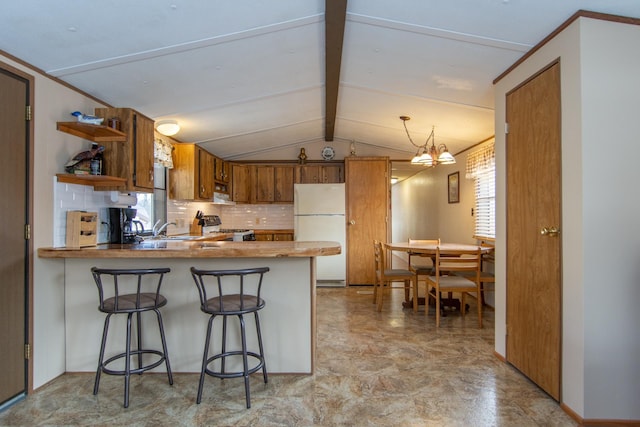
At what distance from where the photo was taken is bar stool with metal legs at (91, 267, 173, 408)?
228 cm

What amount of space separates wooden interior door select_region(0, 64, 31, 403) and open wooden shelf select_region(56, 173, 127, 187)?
0.92 feet

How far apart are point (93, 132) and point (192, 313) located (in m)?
1.59

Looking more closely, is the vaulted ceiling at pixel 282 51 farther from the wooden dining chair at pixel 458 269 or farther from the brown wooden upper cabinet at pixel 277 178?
the brown wooden upper cabinet at pixel 277 178

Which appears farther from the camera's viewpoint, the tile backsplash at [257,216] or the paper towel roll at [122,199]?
the tile backsplash at [257,216]

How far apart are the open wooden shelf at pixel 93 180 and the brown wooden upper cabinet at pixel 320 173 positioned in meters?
3.67

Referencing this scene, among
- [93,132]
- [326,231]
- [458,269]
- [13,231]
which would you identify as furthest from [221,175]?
[458,269]

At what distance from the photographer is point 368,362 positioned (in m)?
2.91

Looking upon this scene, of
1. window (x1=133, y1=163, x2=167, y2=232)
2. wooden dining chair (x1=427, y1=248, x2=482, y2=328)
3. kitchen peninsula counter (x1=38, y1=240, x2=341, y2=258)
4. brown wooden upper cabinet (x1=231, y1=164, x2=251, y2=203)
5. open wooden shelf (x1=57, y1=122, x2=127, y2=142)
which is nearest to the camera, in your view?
kitchen peninsula counter (x1=38, y1=240, x2=341, y2=258)

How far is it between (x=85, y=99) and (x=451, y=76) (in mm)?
2962

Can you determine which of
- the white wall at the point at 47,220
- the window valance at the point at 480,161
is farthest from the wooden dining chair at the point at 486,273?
the white wall at the point at 47,220

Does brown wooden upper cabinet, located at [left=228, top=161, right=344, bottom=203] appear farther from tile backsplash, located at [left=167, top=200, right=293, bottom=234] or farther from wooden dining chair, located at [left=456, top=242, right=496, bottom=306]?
wooden dining chair, located at [left=456, top=242, right=496, bottom=306]

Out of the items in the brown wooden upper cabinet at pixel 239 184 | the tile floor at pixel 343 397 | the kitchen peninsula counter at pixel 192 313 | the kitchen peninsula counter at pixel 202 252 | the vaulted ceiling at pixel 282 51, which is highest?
the vaulted ceiling at pixel 282 51

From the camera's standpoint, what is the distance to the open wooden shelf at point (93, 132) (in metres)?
2.63

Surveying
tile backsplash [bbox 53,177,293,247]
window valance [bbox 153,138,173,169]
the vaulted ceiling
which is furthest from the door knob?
window valance [bbox 153,138,173,169]
